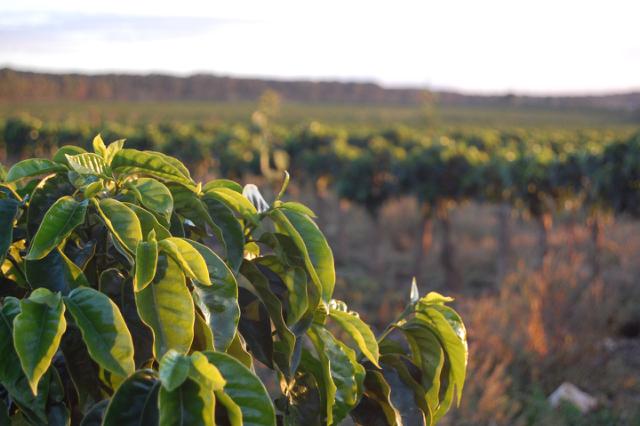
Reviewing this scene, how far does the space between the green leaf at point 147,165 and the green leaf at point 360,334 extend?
40cm

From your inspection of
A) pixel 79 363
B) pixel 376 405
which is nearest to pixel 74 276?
pixel 79 363

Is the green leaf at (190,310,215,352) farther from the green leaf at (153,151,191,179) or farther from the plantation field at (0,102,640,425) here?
the plantation field at (0,102,640,425)

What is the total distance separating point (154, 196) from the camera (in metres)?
1.21

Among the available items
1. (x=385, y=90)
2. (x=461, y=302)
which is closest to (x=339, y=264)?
(x=461, y=302)

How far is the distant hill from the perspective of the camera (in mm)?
79562

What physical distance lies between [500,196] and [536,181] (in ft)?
2.66

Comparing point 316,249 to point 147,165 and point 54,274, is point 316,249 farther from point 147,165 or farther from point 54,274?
point 54,274

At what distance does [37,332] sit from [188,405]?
0.25 meters

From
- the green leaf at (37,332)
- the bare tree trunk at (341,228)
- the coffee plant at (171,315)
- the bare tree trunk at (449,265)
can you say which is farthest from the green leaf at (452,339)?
the bare tree trunk at (341,228)

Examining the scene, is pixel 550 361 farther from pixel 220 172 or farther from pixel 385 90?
pixel 385 90

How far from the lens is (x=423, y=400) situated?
1.50 meters

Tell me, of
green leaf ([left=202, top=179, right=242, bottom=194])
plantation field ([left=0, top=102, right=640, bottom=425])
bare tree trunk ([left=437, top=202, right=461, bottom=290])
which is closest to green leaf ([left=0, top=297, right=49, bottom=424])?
green leaf ([left=202, top=179, right=242, bottom=194])

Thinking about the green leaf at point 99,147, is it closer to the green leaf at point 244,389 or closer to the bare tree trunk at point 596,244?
the green leaf at point 244,389

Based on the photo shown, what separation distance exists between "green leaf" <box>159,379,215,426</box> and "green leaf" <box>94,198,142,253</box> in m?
0.25
